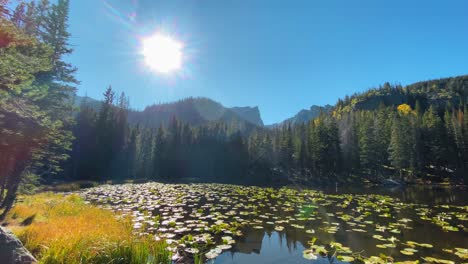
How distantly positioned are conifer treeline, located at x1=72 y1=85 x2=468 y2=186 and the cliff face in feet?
187

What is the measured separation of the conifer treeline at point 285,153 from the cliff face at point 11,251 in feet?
187

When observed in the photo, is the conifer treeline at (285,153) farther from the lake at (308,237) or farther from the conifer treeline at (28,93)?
the lake at (308,237)

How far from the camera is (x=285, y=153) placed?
227 feet

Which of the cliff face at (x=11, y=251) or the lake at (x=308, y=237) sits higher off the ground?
the cliff face at (x=11, y=251)

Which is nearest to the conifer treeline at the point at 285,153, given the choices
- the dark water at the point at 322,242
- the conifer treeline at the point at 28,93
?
the conifer treeline at the point at 28,93

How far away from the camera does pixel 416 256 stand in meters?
8.84

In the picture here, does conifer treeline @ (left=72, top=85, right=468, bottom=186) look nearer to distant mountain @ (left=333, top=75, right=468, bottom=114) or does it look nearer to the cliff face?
the cliff face

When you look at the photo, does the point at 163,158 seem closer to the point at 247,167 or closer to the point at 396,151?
the point at 247,167

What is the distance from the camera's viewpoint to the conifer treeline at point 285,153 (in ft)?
179

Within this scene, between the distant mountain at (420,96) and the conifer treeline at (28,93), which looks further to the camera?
the distant mountain at (420,96)

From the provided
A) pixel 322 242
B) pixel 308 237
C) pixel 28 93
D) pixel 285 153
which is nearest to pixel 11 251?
pixel 28 93

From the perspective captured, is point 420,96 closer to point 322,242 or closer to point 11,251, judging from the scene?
point 322,242

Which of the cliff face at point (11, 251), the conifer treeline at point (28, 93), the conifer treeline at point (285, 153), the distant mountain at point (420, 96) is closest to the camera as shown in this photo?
the cliff face at point (11, 251)

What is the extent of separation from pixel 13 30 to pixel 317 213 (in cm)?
1853
